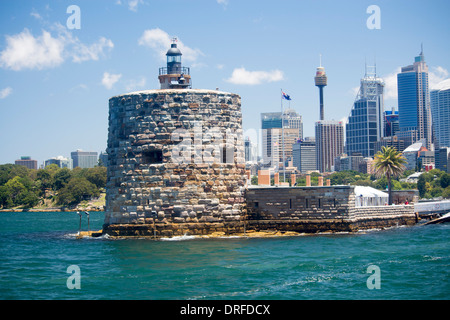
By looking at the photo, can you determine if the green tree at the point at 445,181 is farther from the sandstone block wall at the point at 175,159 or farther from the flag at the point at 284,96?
the sandstone block wall at the point at 175,159

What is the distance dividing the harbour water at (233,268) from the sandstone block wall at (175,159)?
6.42 feet

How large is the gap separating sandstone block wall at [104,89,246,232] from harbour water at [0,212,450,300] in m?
1.96

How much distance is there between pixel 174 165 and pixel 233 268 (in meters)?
10.0

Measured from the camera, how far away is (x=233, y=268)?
83.1 feet

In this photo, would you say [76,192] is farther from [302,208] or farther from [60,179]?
[302,208]

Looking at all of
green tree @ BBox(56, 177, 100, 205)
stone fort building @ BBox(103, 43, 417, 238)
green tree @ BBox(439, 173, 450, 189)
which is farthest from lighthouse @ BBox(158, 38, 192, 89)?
green tree @ BBox(439, 173, 450, 189)

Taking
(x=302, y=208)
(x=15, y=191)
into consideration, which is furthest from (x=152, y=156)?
(x=15, y=191)

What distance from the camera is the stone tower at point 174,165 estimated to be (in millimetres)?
34031

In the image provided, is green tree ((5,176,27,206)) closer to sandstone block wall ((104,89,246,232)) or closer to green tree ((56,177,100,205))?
green tree ((56,177,100,205))

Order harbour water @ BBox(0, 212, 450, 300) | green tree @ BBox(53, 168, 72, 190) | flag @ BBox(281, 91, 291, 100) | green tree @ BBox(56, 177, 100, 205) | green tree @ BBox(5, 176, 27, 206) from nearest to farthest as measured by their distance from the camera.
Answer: harbour water @ BBox(0, 212, 450, 300), flag @ BBox(281, 91, 291, 100), green tree @ BBox(56, 177, 100, 205), green tree @ BBox(5, 176, 27, 206), green tree @ BBox(53, 168, 72, 190)

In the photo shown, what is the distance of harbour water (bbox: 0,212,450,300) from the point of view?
69.7 feet

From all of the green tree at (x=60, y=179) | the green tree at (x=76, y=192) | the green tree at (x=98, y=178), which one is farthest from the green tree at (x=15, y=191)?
the green tree at (x=98, y=178)

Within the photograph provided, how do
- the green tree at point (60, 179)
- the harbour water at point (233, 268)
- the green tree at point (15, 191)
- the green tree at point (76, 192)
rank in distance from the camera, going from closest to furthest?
the harbour water at point (233, 268), the green tree at point (76, 192), the green tree at point (15, 191), the green tree at point (60, 179)

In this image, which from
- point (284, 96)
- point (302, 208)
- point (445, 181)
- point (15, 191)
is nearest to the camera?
point (302, 208)
